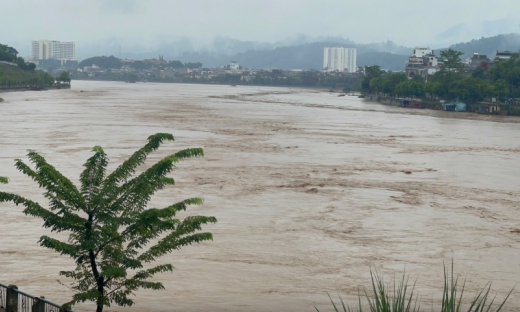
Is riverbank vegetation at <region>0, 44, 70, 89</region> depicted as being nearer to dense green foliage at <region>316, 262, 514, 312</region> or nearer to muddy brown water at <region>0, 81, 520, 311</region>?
muddy brown water at <region>0, 81, 520, 311</region>

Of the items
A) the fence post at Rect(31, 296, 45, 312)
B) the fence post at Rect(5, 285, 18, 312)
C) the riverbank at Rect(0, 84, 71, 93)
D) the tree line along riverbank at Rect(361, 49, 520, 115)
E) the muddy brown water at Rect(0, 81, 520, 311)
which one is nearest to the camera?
the fence post at Rect(31, 296, 45, 312)

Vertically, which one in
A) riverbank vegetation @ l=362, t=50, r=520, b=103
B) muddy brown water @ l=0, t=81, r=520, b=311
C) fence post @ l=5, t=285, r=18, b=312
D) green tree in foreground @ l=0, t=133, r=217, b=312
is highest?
riverbank vegetation @ l=362, t=50, r=520, b=103

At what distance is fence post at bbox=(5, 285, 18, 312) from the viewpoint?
12664 mm

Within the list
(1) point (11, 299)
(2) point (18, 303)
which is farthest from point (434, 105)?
(1) point (11, 299)

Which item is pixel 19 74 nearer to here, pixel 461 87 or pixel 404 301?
pixel 461 87

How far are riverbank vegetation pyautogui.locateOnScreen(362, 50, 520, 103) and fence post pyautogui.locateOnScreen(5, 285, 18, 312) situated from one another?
86.2m

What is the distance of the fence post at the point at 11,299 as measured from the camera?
41.5 feet

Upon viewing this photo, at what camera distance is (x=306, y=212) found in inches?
1062

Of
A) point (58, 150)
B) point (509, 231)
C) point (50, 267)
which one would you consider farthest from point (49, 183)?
point (58, 150)

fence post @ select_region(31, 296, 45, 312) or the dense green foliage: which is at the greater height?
the dense green foliage

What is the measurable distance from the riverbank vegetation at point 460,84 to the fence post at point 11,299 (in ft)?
283

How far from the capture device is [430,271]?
65.6ft

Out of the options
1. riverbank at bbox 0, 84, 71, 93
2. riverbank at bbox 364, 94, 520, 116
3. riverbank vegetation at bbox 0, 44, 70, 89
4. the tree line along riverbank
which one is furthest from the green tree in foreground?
riverbank vegetation at bbox 0, 44, 70, 89

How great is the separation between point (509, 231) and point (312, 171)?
1340 cm
